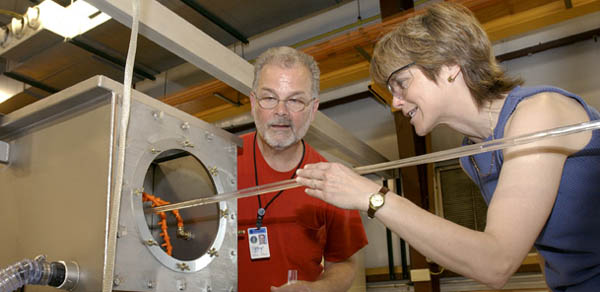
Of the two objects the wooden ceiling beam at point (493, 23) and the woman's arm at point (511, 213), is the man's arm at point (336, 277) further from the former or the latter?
the wooden ceiling beam at point (493, 23)

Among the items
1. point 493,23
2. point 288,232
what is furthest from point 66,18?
point 493,23

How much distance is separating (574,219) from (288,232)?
2.88 ft

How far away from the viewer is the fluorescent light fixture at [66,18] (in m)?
1.26

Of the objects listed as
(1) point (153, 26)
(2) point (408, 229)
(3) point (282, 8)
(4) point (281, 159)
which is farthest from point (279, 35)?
(2) point (408, 229)

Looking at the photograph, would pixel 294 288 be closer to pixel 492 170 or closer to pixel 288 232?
pixel 288 232

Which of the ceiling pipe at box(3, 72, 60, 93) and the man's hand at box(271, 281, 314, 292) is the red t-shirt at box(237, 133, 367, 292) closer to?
the man's hand at box(271, 281, 314, 292)

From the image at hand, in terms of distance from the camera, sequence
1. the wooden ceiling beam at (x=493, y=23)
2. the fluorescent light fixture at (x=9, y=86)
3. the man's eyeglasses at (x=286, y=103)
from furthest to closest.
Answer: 1. the fluorescent light fixture at (x=9, y=86)
2. the wooden ceiling beam at (x=493, y=23)
3. the man's eyeglasses at (x=286, y=103)

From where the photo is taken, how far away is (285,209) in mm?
1678

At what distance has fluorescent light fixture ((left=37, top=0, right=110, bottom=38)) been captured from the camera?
126cm

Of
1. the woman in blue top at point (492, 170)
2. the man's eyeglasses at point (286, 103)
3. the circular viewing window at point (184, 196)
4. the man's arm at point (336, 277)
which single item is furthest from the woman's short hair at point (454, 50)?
the man's arm at point (336, 277)

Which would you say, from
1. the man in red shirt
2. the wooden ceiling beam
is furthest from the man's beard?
the wooden ceiling beam

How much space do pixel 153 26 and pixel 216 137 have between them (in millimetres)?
311

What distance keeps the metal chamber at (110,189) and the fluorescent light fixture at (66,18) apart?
0.28 metres

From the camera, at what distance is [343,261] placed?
71.4 inches
